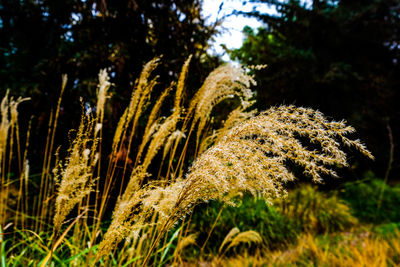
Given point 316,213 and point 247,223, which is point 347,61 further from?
point 247,223

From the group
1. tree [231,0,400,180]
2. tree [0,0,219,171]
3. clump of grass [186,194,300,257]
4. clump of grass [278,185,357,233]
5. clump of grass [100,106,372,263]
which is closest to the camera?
clump of grass [100,106,372,263]

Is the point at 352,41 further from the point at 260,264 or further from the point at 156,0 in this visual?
the point at 260,264

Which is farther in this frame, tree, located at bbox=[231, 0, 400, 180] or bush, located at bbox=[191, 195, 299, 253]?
tree, located at bbox=[231, 0, 400, 180]

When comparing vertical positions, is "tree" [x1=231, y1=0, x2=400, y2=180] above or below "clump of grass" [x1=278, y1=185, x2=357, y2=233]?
above

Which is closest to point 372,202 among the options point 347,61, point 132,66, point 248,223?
point 248,223

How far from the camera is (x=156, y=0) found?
279cm

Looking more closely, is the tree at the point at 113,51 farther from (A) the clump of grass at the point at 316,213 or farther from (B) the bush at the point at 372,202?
(B) the bush at the point at 372,202

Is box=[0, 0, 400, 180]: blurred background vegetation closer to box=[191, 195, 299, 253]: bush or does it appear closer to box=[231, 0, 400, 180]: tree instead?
box=[191, 195, 299, 253]: bush

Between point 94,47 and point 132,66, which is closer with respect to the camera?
point 132,66

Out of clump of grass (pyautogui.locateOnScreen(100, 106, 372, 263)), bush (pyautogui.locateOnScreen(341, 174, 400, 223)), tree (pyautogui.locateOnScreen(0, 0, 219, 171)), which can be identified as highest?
tree (pyautogui.locateOnScreen(0, 0, 219, 171))

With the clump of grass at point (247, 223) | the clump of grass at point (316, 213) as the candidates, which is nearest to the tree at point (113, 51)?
the clump of grass at point (247, 223)

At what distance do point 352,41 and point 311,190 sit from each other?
6.92 metres

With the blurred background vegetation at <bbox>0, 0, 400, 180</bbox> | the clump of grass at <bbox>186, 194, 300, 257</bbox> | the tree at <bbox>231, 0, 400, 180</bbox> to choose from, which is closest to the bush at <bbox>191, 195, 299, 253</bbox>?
the clump of grass at <bbox>186, 194, 300, 257</bbox>

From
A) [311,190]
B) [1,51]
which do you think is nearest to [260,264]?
[311,190]
